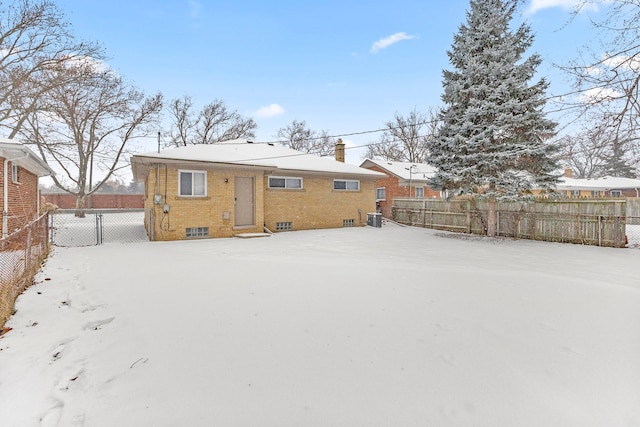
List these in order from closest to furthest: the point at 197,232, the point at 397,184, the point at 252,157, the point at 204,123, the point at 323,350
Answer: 1. the point at 323,350
2. the point at 197,232
3. the point at 252,157
4. the point at 397,184
5. the point at 204,123

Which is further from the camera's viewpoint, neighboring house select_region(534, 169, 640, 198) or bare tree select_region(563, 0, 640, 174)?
neighboring house select_region(534, 169, 640, 198)

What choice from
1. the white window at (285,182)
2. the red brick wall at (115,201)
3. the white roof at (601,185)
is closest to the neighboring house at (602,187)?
the white roof at (601,185)

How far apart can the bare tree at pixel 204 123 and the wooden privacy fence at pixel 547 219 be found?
25.4 m

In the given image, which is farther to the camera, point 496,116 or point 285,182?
point 285,182

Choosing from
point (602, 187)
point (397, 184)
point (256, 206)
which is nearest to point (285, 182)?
point (256, 206)

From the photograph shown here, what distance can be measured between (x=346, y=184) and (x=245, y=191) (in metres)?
5.82

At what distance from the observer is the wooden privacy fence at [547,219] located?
998cm

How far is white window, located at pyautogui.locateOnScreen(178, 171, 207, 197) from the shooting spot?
1154cm

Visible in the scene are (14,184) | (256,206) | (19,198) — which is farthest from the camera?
(256,206)

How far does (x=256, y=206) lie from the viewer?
43.3 feet

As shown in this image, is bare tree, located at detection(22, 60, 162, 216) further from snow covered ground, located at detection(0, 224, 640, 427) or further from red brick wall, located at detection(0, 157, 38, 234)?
snow covered ground, located at detection(0, 224, 640, 427)

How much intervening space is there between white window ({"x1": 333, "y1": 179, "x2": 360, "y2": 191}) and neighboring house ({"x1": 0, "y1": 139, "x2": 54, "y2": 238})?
38.5 feet

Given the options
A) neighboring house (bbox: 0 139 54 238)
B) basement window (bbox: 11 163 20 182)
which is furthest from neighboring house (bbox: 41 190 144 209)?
basement window (bbox: 11 163 20 182)

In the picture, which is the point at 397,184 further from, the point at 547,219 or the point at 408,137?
the point at 408,137
